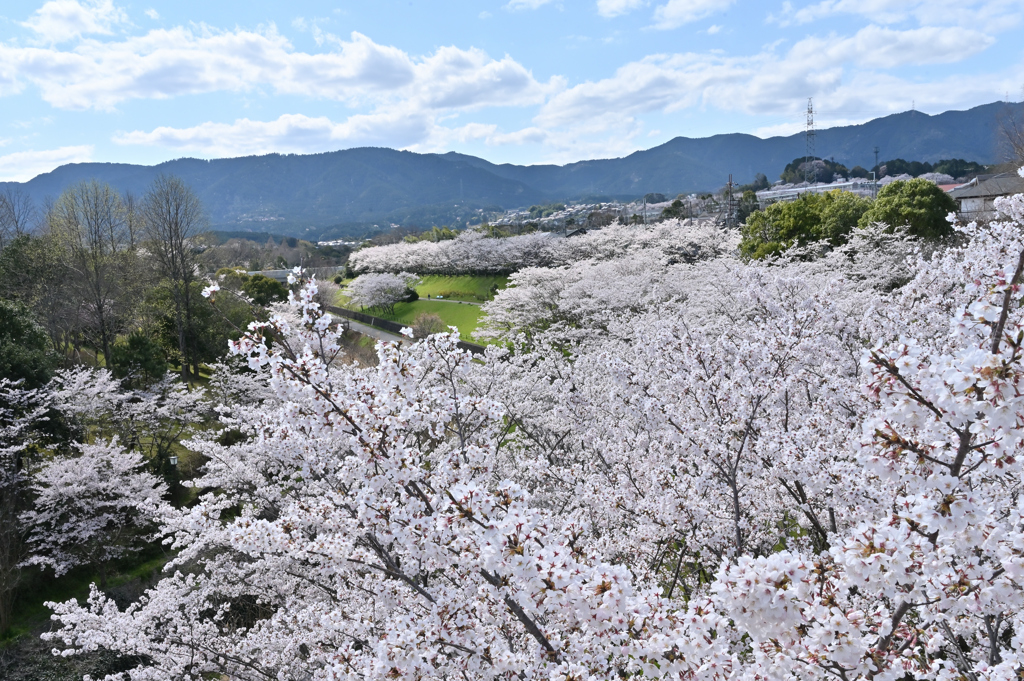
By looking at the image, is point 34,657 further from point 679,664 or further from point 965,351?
point 965,351

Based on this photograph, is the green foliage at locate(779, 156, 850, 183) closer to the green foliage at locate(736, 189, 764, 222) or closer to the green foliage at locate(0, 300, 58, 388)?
the green foliage at locate(736, 189, 764, 222)

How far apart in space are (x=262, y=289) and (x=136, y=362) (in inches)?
645

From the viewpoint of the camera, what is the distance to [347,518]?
16.6ft

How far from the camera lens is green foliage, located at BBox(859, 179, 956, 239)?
87.2ft

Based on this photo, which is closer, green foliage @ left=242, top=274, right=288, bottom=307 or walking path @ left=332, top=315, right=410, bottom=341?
green foliage @ left=242, top=274, right=288, bottom=307

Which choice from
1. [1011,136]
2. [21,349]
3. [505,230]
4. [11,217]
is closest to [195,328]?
[21,349]

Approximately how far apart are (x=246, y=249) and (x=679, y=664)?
96970 millimetres

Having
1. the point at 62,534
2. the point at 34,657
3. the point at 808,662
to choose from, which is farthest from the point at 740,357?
the point at 62,534

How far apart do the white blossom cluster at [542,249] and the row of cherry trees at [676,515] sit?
89.2 feet

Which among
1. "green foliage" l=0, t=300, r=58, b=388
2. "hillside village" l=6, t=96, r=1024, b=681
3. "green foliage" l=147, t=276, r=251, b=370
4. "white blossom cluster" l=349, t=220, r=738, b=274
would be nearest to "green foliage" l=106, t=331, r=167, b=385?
"hillside village" l=6, t=96, r=1024, b=681

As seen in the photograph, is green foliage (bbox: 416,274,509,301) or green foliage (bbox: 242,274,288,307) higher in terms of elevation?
green foliage (bbox: 242,274,288,307)

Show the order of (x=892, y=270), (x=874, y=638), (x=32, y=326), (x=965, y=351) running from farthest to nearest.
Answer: (x=892, y=270) → (x=32, y=326) → (x=874, y=638) → (x=965, y=351)

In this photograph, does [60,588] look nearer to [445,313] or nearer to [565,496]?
[565,496]

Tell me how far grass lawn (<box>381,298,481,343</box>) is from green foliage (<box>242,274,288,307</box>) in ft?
30.4
